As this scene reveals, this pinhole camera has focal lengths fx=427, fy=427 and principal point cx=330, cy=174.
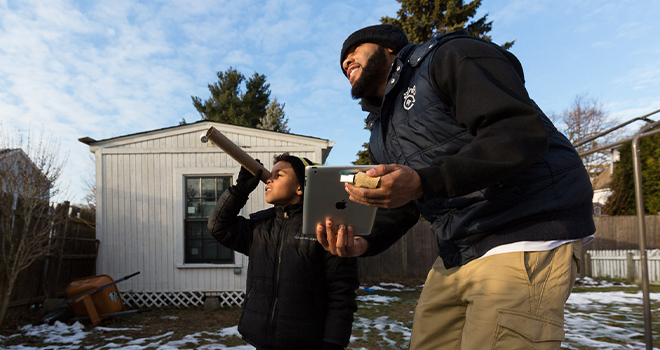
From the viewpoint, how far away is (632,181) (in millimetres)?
14445

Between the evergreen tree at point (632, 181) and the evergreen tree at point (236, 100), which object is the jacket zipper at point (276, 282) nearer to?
the evergreen tree at point (632, 181)

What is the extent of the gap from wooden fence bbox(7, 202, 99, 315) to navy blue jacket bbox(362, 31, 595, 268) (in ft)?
22.9

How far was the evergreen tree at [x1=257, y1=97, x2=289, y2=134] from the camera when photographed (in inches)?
1025

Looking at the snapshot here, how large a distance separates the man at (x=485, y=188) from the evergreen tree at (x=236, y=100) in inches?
1019

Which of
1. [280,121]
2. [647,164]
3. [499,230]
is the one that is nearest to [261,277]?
[499,230]

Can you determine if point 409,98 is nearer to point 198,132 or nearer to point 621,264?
point 198,132

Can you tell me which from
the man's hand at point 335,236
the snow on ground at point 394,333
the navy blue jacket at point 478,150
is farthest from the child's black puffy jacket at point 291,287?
the snow on ground at point 394,333

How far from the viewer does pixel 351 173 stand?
1146 mm

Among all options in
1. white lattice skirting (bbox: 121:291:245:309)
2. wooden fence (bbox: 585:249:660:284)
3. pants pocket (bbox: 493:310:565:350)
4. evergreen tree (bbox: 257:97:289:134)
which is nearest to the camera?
pants pocket (bbox: 493:310:565:350)

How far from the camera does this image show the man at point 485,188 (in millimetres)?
1070

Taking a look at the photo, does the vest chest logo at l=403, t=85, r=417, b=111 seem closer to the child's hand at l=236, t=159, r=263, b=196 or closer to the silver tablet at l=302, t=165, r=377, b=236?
the silver tablet at l=302, t=165, r=377, b=236

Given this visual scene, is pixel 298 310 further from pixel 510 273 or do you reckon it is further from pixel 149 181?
pixel 149 181

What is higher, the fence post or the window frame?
the window frame

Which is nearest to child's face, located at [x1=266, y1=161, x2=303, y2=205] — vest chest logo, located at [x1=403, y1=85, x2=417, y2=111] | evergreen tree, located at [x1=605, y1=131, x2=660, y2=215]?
vest chest logo, located at [x1=403, y1=85, x2=417, y2=111]
